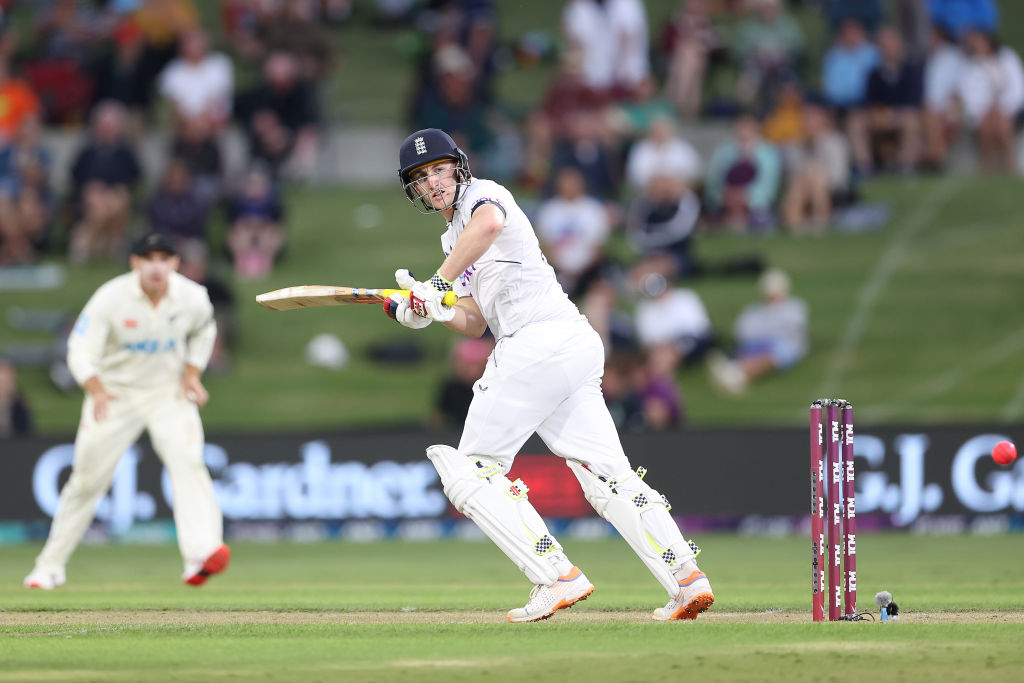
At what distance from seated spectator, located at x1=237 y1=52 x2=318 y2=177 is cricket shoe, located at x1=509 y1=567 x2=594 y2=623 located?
12739mm

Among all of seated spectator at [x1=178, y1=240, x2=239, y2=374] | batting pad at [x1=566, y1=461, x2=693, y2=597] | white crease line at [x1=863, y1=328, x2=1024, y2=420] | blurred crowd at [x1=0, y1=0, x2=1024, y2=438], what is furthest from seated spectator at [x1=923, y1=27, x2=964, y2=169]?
batting pad at [x1=566, y1=461, x2=693, y2=597]

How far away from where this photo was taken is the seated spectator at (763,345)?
55.2ft

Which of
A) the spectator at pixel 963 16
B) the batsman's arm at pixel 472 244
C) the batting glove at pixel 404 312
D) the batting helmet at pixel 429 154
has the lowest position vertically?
the batting glove at pixel 404 312

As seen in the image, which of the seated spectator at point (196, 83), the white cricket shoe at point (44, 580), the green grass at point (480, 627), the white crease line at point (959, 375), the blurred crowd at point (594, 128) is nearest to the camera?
the green grass at point (480, 627)

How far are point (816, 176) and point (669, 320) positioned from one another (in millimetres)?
3007

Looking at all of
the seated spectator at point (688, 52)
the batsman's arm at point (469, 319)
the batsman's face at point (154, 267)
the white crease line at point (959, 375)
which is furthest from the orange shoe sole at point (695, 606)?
the seated spectator at point (688, 52)

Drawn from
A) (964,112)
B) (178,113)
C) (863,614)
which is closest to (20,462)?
(178,113)

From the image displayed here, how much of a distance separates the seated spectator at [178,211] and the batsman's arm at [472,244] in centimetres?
1099

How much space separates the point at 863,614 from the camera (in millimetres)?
7664

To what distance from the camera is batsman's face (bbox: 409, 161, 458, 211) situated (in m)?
7.41

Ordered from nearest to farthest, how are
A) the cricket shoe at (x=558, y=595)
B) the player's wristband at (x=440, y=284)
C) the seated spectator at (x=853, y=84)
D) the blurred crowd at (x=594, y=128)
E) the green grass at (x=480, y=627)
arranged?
the green grass at (x=480, y=627)
the player's wristband at (x=440, y=284)
the cricket shoe at (x=558, y=595)
the blurred crowd at (x=594, y=128)
the seated spectator at (x=853, y=84)

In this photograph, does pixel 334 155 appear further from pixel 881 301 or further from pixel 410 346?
pixel 881 301

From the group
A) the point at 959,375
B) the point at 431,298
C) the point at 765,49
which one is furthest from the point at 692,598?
the point at 765,49

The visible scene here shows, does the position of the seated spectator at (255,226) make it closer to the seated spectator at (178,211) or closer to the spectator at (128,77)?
the seated spectator at (178,211)
